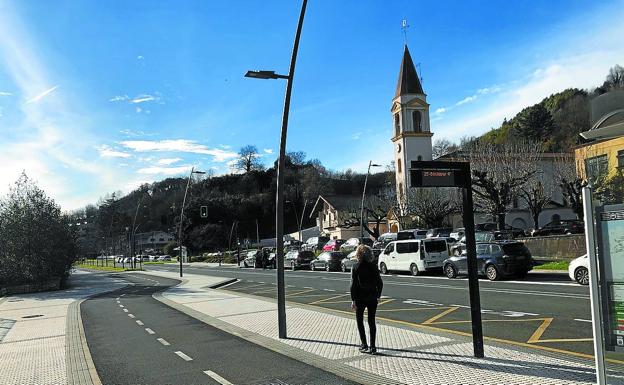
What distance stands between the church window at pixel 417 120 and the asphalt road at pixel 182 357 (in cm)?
6657

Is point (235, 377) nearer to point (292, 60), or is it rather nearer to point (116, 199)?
point (292, 60)

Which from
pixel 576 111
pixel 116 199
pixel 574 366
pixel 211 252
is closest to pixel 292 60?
pixel 574 366

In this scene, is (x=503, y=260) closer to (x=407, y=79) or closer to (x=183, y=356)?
(x=183, y=356)

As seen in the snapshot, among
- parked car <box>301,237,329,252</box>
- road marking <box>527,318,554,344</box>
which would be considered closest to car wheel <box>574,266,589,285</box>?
road marking <box>527,318,554,344</box>

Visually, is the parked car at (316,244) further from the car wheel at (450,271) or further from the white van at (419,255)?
the car wheel at (450,271)

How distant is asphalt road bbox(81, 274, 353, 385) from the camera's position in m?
7.13

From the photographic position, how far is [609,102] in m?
5.21

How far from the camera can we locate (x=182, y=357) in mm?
8688

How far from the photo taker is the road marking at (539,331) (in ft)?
29.3

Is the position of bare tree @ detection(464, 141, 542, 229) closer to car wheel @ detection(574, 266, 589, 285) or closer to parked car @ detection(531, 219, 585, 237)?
parked car @ detection(531, 219, 585, 237)

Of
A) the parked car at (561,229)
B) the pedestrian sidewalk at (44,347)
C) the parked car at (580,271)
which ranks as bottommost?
the pedestrian sidewalk at (44,347)

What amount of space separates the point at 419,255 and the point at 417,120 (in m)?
51.5

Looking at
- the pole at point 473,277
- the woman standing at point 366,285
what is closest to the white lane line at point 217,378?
the woman standing at point 366,285

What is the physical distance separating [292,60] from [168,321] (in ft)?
24.7
